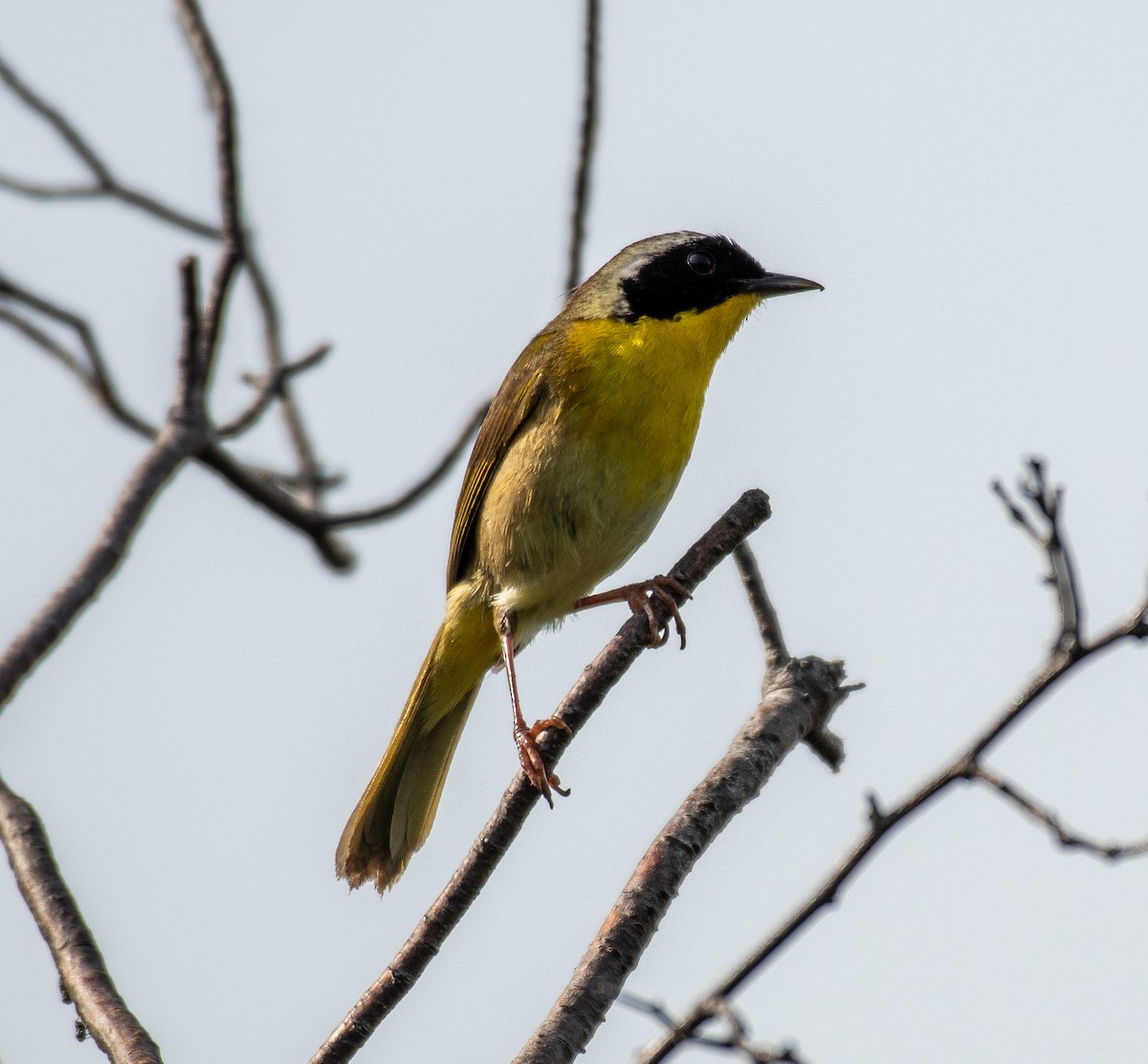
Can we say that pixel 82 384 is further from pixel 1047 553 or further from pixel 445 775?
pixel 1047 553

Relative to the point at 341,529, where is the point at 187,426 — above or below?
below

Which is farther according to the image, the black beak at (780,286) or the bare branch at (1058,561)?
the black beak at (780,286)

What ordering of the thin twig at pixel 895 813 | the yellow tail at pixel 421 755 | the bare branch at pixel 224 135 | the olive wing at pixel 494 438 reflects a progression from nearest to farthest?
the thin twig at pixel 895 813
the bare branch at pixel 224 135
the yellow tail at pixel 421 755
the olive wing at pixel 494 438

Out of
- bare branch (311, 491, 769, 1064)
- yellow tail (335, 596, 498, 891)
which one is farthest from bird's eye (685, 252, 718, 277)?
bare branch (311, 491, 769, 1064)

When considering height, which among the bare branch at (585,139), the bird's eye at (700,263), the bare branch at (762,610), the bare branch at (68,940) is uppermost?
the bird's eye at (700,263)

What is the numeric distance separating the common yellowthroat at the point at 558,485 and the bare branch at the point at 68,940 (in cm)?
192

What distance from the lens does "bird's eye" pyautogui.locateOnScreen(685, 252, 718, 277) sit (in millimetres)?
6383

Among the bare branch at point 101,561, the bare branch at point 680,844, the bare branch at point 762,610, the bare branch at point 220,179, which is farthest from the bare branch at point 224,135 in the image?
the bare branch at point 680,844

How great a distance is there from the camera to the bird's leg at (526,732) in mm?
3612

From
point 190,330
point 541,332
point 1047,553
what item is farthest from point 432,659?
point 1047,553

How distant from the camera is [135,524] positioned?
4.34 metres

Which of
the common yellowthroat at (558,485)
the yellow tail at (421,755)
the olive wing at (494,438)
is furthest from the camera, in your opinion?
the olive wing at (494,438)

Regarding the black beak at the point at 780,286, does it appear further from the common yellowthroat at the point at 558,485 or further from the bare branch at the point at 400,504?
the bare branch at the point at 400,504

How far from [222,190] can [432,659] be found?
2.07 metres
